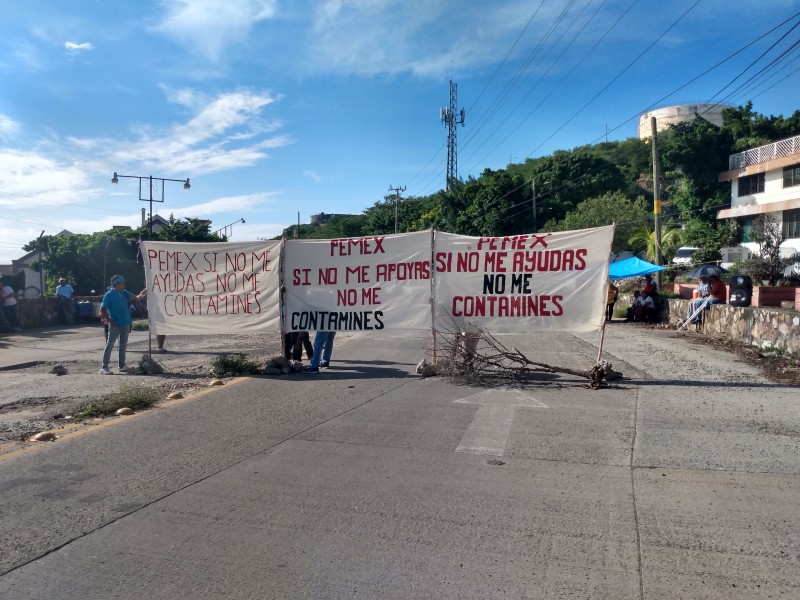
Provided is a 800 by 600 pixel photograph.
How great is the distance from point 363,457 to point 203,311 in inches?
241

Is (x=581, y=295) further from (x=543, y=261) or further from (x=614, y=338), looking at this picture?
(x=614, y=338)

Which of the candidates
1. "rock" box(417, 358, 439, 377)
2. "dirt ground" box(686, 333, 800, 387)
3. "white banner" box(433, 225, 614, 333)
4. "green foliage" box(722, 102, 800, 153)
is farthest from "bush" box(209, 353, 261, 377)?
"green foliage" box(722, 102, 800, 153)

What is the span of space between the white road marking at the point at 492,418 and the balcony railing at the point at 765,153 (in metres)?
34.2

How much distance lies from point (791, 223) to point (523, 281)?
3288cm

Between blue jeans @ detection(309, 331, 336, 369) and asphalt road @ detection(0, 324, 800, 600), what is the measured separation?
2.19 meters

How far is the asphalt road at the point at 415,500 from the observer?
12.8ft

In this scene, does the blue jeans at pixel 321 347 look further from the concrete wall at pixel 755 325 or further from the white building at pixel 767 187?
the white building at pixel 767 187

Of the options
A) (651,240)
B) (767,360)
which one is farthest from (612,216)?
(767,360)

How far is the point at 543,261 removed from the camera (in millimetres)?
10234

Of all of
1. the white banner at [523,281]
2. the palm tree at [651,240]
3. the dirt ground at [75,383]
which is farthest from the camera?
the palm tree at [651,240]

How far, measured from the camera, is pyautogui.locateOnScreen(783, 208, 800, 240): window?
35.8 meters

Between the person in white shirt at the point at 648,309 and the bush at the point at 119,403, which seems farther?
the person in white shirt at the point at 648,309

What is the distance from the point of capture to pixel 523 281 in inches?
406

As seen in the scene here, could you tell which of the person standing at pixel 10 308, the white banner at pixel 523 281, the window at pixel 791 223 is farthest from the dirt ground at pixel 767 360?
the window at pixel 791 223
